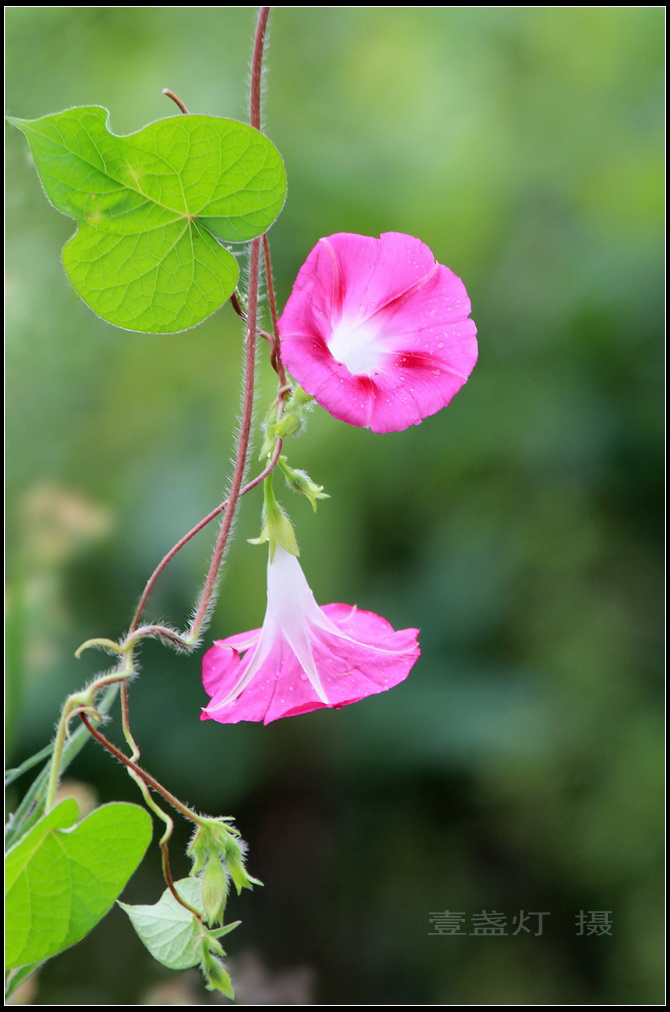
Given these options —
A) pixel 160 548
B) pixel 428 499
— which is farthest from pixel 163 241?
pixel 428 499

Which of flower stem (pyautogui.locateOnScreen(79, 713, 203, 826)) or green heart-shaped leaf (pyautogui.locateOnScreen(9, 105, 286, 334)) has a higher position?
green heart-shaped leaf (pyautogui.locateOnScreen(9, 105, 286, 334))

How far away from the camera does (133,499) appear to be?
3.74ft

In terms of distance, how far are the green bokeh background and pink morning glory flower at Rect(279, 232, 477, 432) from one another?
72 cm

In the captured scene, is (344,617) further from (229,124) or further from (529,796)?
(529,796)

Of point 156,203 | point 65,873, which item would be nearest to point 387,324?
point 156,203

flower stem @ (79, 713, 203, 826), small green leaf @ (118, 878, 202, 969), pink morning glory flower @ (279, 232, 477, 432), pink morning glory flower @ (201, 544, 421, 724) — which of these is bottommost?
small green leaf @ (118, 878, 202, 969)

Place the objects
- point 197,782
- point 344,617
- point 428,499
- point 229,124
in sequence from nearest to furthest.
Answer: point 229,124, point 344,617, point 197,782, point 428,499

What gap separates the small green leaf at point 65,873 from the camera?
0.34 m

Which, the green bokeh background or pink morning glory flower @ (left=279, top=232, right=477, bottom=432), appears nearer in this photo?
pink morning glory flower @ (left=279, top=232, right=477, bottom=432)

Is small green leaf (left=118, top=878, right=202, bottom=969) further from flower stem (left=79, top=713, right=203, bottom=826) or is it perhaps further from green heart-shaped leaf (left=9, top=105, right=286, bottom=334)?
green heart-shaped leaf (left=9, top=105, right=286, bottom=334)

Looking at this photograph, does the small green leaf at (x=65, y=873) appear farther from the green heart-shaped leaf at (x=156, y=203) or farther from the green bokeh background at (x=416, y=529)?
the green bokeh background at (x=416, y=529)

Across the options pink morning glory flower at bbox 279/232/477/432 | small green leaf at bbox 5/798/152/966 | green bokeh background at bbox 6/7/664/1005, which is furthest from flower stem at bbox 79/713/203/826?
green bokeh background at bbox 6/7/664/1005

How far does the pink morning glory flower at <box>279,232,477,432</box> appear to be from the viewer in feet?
1.13

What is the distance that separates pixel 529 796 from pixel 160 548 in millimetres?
582
